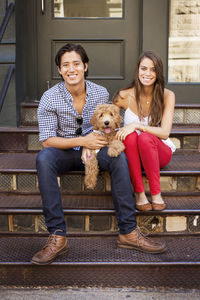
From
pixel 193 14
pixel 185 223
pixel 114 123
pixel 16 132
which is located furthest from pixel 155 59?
pixel 193 14

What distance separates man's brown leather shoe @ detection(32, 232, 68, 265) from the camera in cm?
249

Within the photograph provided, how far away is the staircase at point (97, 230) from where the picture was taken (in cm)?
254

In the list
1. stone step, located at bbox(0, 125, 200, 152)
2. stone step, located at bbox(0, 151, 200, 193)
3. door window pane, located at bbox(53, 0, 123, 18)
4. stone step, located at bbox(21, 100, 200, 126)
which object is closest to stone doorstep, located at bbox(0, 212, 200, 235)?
stone step, located at bbox(0, 151, 200, 193)

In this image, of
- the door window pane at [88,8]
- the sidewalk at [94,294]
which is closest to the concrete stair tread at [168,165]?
the sidewalk at [94,294]

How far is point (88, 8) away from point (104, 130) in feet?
7.25

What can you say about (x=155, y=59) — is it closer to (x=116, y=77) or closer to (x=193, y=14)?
(x=116, y=77)

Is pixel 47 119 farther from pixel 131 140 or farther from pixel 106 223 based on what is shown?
pixel 106 223

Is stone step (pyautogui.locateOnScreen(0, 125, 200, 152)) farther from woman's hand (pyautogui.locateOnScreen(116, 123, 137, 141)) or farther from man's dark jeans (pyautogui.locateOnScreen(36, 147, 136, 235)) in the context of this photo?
man's dark jeans (pyautogui.locateOnScreen(36, 147, 136, 235))

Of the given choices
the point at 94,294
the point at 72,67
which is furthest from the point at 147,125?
the point at 94,294

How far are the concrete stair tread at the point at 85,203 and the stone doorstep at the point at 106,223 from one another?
7cm

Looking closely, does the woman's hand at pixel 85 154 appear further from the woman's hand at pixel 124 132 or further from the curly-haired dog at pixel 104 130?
the woman's hand at pixel 124 132

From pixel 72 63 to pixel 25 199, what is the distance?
123cm

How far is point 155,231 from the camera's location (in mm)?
2939

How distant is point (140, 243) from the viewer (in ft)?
8.63
